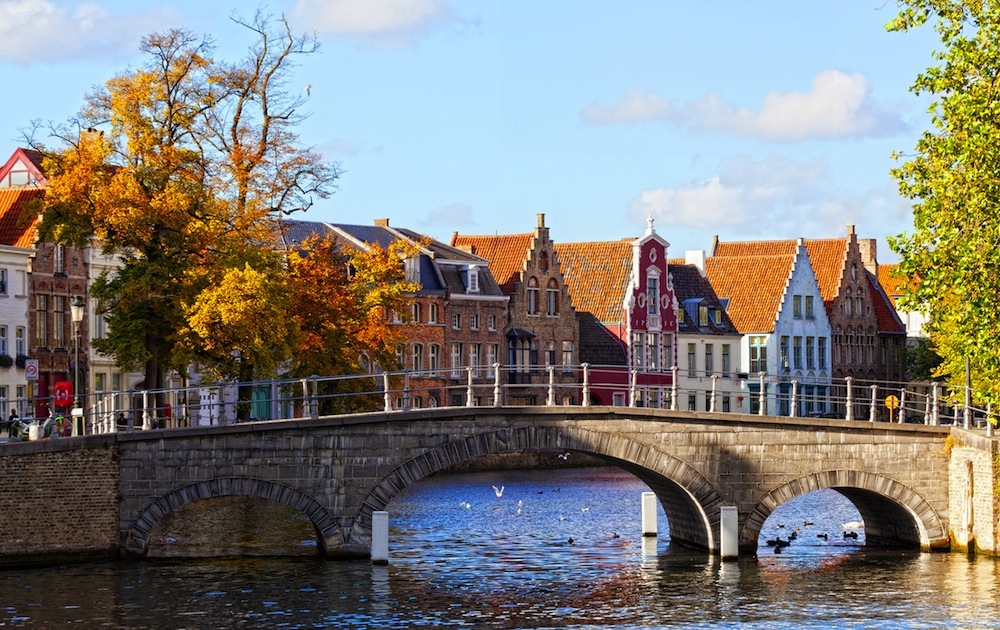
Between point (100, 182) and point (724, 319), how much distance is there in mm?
58931

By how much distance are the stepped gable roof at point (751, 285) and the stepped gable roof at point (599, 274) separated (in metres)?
9.63

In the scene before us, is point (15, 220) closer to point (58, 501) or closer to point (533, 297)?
point (533, 297)

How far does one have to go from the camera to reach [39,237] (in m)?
49.4

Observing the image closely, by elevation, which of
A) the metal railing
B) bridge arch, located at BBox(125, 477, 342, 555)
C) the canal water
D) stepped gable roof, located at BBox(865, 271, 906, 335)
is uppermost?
stepped gable roof, located at BBox(865, 271, 906, 335)

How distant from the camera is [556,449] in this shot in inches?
1737

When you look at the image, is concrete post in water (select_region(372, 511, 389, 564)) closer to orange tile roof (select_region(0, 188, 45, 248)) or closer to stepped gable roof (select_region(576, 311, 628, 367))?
orange tile roof (select_region(0, 188, 45, 248))

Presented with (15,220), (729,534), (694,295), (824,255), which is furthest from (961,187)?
(824,255)

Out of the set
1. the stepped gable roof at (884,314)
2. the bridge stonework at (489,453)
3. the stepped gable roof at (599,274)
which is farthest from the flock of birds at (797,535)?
the stepped gable roof at (884,314)

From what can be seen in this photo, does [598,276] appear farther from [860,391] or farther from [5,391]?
[5,391]

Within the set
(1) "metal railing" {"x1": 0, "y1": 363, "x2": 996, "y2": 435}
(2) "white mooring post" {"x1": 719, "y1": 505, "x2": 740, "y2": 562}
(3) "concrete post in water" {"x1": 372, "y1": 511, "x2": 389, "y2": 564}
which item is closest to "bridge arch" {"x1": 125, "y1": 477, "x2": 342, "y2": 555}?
(3) "concrete post in water" {"x1": 372, "y1": 511, "x2": 389, "y2": 564}

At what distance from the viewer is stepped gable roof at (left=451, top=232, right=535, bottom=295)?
3659 inches

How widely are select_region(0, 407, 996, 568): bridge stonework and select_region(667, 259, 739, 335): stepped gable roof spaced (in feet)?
177

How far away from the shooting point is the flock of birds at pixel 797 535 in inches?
1897

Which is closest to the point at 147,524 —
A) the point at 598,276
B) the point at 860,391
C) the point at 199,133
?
the point at 199,133
